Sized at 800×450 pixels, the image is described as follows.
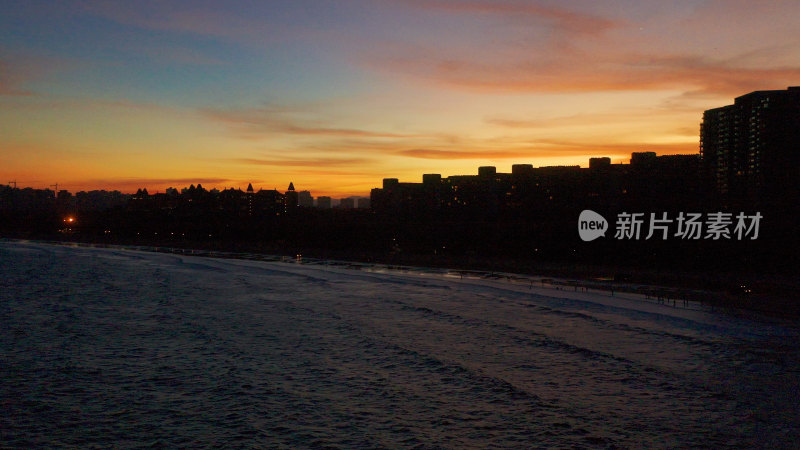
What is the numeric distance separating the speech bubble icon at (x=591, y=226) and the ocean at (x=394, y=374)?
6660 centimetres

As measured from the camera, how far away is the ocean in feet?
88.8

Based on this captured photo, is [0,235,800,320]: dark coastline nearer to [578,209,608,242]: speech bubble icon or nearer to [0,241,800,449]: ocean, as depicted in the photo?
[0,241,800,449]: ocean

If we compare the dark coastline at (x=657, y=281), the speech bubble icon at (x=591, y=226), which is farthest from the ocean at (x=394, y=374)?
the speech bubble icon at (x=591, y=226)

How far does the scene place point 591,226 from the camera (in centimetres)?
14262

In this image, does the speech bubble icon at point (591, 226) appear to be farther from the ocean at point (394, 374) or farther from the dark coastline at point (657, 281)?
the ocean at point (394, 374)

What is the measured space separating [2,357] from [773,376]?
51.6 meters

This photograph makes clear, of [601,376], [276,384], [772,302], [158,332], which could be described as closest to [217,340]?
[158,332]

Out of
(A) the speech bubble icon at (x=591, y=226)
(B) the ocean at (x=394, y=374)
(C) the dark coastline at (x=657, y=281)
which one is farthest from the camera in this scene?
(A) the speech bubble icon at (x=591, y=226)

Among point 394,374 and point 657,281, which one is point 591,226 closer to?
point 657,281

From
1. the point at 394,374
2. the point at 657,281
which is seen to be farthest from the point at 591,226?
the point at 394,374

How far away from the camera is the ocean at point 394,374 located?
1065 inches

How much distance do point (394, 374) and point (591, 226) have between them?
4540 inches

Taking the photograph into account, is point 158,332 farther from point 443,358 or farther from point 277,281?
point 277,281

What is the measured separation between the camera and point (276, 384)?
35.0 metres
